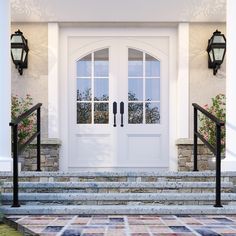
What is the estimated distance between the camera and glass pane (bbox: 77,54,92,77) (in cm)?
618

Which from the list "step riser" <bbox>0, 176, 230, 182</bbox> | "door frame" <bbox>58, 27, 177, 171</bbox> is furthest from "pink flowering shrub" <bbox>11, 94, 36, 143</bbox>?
"step riser" <bbox>0, 176, 230, 182</bbox>

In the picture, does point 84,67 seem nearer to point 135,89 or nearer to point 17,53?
point 135,89

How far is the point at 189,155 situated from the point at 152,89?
1101 millimetres

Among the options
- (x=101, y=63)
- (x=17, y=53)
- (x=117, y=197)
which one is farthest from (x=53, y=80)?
(x=117, y=197)

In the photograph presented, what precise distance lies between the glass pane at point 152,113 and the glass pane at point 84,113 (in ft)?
2.75

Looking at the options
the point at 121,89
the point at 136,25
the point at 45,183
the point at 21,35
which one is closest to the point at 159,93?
the point at 121,89

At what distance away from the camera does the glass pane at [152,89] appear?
619cm

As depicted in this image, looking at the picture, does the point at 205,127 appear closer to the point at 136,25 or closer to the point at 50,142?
the point at 136,25

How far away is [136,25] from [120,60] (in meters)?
0.56

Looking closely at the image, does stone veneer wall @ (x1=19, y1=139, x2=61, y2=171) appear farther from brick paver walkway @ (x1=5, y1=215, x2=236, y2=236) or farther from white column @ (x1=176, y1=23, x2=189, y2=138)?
brick paver walkway @ (x1=5, y1=215, x2=236, y2=236)

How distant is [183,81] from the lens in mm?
6035

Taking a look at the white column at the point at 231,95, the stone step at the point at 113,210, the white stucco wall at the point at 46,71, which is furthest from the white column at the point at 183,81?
the stone step at the point at 113,210

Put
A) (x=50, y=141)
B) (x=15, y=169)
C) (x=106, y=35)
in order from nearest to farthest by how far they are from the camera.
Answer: (x=15, y=169) < (x=50, y=141) < (x=106, y=35)

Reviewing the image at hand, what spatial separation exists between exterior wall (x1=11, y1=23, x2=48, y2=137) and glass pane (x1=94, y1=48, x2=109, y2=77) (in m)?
0.72
